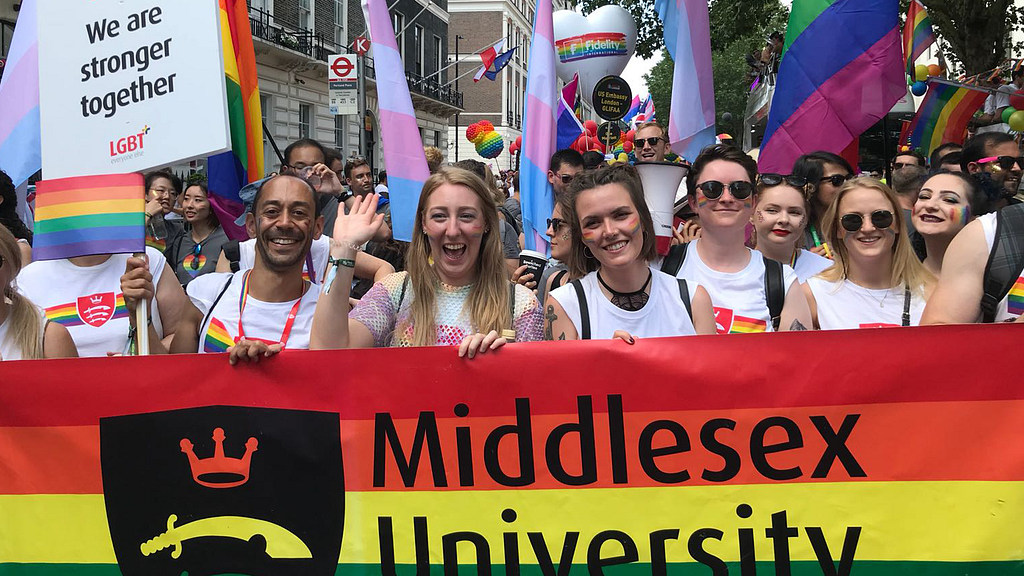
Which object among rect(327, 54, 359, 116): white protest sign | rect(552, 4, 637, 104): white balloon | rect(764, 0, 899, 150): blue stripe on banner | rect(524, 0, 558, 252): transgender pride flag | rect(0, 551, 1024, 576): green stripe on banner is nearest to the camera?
rect(0, 551, 1024, 576): green stripe on banner

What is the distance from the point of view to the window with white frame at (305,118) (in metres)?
28.4

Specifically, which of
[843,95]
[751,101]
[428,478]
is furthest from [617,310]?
[751,101]

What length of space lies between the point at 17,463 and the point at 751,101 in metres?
22.4

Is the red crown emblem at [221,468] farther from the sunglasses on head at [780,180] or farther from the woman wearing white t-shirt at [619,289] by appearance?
the sunglasses on head at [780,180]

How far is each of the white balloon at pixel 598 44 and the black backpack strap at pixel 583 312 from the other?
486 inches

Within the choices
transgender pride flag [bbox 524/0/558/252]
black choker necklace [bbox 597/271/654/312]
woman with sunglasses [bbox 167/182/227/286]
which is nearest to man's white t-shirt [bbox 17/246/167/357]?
black choker necklace [bbox 597/271/654/312]

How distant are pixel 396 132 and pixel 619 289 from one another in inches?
73.3

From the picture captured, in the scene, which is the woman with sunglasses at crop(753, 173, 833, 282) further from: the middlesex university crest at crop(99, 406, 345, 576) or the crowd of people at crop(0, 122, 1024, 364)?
the middlesex university crest at crop(99, 406, 345, 576)

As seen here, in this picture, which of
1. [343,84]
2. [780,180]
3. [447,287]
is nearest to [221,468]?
[447,287]

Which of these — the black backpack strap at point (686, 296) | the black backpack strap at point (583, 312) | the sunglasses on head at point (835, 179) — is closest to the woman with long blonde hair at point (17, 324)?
the black backpack strap at point (583, 312)

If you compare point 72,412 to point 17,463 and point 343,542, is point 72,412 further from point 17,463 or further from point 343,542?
point 343,542

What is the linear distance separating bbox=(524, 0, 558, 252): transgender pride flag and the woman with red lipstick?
2670 millimetres

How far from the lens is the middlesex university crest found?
2.68 meters

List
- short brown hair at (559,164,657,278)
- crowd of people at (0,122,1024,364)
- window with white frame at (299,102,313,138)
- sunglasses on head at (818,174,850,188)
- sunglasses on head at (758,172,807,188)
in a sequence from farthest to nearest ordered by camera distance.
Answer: window with white frame at (299,102,313,138), sunglasses on head at (818,174,850,188), sunglasses on head at (758,172,807,188), short brown hair at (559,164,657,278), crowd of people at (0,122,1024,364)
